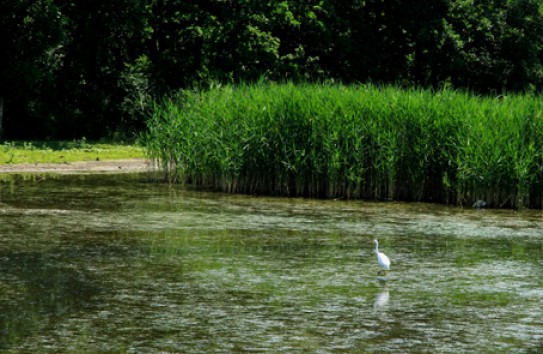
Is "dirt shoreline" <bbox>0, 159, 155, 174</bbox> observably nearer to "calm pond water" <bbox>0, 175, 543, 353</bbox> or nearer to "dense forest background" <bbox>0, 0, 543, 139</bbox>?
"dense forest background" <bbox>0, 0, 543, 139</bbox>

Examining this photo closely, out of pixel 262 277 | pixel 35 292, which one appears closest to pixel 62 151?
pixel 262 277

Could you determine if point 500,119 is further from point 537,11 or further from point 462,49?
point 537,11

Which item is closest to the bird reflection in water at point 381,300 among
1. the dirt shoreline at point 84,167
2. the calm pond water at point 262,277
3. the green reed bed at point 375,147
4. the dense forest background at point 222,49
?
the calm pond water at point 262,277

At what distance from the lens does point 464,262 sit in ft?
41.1

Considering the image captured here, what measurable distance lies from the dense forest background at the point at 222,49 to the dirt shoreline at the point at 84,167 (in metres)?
4.65

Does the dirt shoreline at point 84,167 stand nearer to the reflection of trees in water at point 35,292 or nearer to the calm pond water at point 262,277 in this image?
the calm pond water at point 262,277

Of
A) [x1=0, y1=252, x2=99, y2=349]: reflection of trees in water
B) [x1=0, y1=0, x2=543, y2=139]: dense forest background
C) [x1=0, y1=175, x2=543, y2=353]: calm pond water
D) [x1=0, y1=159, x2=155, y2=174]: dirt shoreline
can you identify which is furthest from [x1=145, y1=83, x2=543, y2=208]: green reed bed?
[x1=0, y1=0, x2=543, y2=139]: dense forest background

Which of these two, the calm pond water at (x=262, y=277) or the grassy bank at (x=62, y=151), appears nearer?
the calm pond water at (x=262, y=277)

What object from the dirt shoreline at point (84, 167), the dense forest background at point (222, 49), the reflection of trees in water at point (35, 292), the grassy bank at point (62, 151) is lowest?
the reflection of trees in water at point (35, 292)

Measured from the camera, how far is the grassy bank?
80.3ft

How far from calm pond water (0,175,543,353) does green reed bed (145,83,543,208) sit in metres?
0.82

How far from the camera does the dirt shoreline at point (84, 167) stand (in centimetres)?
2321

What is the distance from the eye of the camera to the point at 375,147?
A: 1920 centimetres

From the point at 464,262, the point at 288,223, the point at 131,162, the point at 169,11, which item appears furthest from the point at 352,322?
the point at 169,11
